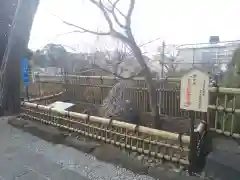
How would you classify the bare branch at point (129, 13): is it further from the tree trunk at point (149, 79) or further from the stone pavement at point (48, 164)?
the stone pavement at point (48, 164)

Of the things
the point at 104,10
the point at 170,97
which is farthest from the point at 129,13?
the point at 170,97

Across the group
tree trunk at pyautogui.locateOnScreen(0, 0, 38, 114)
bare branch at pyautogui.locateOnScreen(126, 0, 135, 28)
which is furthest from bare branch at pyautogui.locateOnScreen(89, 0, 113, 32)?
tree trunk at pyautogui.locateOnScreen(0, 0, 38, 114)

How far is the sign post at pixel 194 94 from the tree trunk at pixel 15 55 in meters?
5.07

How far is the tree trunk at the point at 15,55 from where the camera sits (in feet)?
18.4

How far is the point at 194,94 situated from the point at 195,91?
38 millimetres

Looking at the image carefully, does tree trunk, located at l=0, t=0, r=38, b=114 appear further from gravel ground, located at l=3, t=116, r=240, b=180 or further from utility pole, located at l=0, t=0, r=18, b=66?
Result: gravel ground, located at l=3, t=116, r=240, b=180

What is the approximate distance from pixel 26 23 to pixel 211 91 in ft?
17.0

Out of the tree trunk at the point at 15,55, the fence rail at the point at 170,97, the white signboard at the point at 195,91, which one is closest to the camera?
the white signboard at the point at 195,91

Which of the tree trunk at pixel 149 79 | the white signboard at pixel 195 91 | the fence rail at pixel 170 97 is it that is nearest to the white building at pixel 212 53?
the fence rail at pixel 170 97

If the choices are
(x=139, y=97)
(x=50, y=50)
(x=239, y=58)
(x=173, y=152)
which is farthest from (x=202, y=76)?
(x=50, y=50)

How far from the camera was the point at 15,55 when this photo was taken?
229 inches

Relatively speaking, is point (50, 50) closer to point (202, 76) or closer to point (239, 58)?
point (239, 58)

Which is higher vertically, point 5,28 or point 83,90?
point 5,28

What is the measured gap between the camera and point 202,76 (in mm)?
2320
